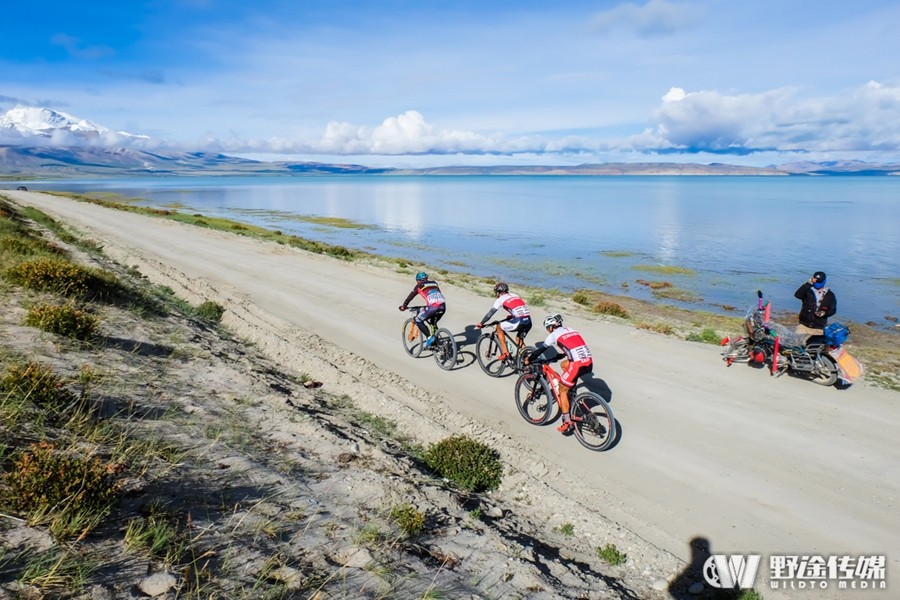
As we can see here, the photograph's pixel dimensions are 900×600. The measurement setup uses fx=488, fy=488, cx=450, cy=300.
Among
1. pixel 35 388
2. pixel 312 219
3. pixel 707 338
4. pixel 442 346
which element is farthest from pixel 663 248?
pixel 312 219

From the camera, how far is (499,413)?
39.2ft

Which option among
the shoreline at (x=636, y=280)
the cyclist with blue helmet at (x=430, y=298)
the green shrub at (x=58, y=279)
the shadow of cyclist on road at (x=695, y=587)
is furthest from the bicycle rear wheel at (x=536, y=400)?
the shoreline at (x=636, y=280)

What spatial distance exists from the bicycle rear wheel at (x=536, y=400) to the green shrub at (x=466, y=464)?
6.78ft

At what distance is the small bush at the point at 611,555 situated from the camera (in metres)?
7.11

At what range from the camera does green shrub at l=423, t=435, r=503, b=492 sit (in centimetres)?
868

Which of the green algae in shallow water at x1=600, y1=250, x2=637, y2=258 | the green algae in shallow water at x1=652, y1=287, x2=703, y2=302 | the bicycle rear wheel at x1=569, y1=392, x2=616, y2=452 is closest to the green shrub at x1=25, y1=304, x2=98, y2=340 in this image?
the bicycle rear wheel at x1=569, y1=392, x2=616, y2=452

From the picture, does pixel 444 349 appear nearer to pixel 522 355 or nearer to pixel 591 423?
pixel 522 355

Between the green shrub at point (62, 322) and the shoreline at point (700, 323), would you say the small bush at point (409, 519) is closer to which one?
the green shrub at point (62, 322)

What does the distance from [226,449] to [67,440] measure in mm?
1943

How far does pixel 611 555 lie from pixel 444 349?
26.8 ft

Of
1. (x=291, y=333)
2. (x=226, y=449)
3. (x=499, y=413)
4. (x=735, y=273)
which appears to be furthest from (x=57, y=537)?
(x=735, y=273)

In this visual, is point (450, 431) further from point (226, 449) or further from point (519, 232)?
point (519, 232)

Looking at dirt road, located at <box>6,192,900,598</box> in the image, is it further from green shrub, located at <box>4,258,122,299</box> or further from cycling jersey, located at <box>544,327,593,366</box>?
green shrub, located at <box>4,258,122,299</box>

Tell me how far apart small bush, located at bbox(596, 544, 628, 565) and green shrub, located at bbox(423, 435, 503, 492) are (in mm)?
2150
